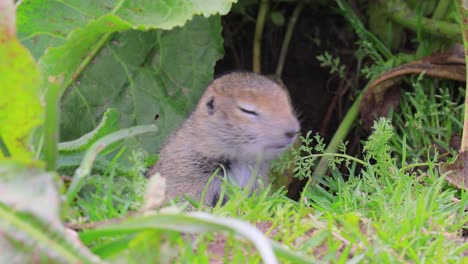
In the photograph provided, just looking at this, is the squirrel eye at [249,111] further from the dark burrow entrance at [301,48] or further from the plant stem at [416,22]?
the dark burrow entrance at [301,48]

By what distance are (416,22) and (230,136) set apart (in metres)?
1.74

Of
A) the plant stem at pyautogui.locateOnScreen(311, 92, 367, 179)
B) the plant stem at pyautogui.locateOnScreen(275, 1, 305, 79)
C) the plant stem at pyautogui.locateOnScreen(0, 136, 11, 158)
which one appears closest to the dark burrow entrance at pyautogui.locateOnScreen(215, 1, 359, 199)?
the plant stem at pyautogui.locateOnScreen(275, 1, 305, 79)

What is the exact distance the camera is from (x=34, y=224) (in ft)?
7.23

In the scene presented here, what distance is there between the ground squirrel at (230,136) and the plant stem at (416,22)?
1367mm

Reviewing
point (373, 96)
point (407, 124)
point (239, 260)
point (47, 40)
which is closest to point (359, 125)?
point (373, 96)


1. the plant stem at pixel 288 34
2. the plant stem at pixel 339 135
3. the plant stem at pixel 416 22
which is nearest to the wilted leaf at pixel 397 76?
the plant stem at pixel 339 135

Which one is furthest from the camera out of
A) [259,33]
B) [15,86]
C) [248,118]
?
[259,33]

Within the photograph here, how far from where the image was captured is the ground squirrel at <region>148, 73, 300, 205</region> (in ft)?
11.5

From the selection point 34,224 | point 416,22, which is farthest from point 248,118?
point 416,22

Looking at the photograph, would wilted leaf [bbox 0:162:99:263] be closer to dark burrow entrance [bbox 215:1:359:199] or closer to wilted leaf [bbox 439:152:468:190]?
wilted leaf [bbox 439:152:468:190]

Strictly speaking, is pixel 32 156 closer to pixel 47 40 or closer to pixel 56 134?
pixel 56 134

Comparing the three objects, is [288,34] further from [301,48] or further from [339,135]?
[339,135]

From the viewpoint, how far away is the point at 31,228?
86.2 inches

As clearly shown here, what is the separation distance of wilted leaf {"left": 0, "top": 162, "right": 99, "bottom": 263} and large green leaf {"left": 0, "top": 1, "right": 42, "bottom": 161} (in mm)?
269
